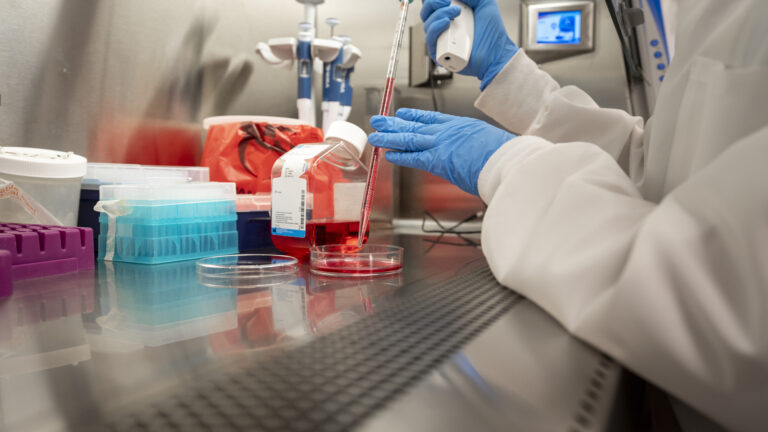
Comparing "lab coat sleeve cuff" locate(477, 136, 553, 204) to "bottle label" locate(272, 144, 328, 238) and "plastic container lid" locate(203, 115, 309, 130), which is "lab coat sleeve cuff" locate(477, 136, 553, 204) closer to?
"bottle label" locate(272, 144, 328, 238)

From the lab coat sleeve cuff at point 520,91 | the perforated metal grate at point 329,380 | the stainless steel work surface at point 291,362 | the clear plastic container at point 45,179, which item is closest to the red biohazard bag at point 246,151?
the clear plastic container at point 45,179

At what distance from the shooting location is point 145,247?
36.8 inches

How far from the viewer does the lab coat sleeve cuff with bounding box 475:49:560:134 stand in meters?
1.32

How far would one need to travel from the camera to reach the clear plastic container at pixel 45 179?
84cm

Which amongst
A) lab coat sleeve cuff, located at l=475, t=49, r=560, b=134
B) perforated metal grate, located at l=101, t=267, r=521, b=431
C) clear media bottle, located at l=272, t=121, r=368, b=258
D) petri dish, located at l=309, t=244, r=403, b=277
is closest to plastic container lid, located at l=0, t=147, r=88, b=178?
clear media bottle, located at l=272, t=121, r=368, b=258

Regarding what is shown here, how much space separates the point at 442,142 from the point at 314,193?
0.27 meters

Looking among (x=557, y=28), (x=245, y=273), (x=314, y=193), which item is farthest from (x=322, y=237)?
(x=557, y=28)

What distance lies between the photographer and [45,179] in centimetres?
88

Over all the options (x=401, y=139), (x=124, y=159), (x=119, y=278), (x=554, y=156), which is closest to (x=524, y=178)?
(x=554, y=156)

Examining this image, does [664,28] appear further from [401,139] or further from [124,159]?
[124,159]

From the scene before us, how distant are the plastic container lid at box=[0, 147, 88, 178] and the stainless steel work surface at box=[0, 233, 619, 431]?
245 millimetres

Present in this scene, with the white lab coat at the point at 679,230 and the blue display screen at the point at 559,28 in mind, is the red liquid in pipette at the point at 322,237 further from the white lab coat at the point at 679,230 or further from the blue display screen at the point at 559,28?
the blue display screen at the point at 559,28

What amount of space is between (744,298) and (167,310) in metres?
0.59

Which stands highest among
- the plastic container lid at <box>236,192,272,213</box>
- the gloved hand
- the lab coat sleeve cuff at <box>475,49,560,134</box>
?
the lab coat sleeve cuff at <box>475,49,560,134</box>
